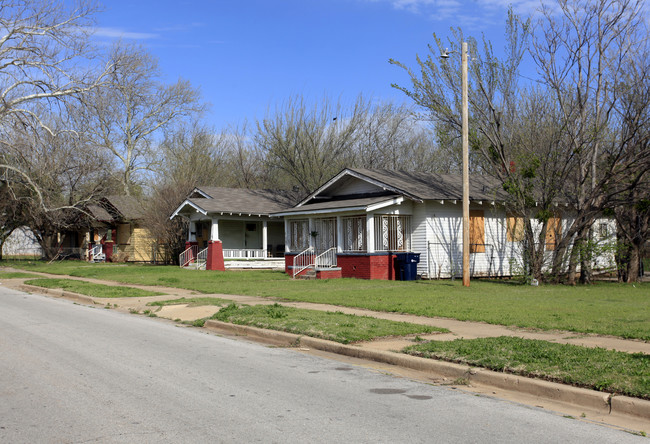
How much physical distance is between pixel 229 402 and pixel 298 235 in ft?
78.4

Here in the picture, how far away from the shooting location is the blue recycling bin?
999 inches

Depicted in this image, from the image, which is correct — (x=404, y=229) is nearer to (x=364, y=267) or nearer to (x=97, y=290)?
(x=364, y=267)

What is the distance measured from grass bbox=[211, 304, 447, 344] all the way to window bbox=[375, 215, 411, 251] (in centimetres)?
1210

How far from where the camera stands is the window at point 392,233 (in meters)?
26.4

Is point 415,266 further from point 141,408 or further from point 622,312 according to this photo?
point 141,408

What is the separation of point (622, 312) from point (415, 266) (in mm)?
12213

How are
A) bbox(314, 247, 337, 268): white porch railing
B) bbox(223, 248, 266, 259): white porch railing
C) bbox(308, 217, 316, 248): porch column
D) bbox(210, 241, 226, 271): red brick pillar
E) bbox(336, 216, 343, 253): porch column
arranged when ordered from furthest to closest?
bbox(223, 248, 266, 259): white porch railing
bbox(210, 241, 226, 271): red brick pillar
bbox(308, 217, 316, 248): porch column
bbox(314, 247, 337, 268): white porch railing
bbox(336, 216, 343, 253): porch column

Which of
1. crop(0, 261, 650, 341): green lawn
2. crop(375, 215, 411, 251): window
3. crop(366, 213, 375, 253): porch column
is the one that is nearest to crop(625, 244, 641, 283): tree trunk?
crop(0, 261, 650, 341): green lawn

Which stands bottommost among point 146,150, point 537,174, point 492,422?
point 492,422

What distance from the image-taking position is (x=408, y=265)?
83.4 feet

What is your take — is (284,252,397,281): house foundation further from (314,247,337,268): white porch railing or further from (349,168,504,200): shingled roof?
(349,168,504,200): shingled roof

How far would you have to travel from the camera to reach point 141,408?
6.65 metres

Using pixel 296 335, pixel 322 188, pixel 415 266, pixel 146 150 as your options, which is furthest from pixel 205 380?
pixel 146 150

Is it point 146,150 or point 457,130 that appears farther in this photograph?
point 146,150
